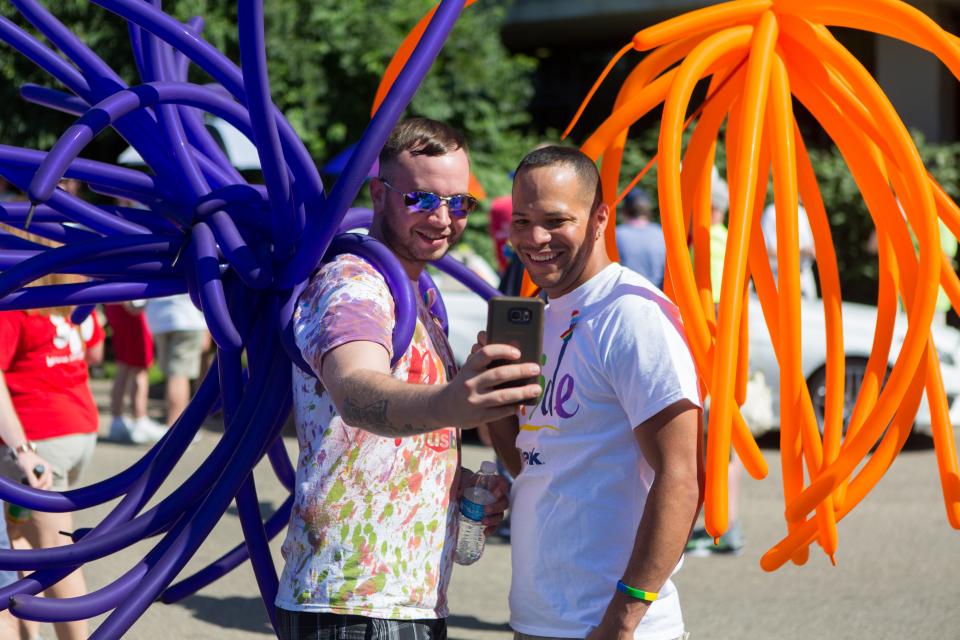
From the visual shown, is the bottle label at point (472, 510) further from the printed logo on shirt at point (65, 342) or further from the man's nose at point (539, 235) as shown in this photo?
the printed logo on shirt at point (65, 342)

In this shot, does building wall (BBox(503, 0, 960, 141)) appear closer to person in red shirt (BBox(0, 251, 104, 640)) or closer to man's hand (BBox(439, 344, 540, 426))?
person in red shirt (BBox(0, 251, 104, 640))

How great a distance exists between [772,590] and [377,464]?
368 cm

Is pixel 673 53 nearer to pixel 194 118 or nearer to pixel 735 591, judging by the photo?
pixel 194 118

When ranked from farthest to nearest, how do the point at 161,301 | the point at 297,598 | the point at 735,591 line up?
the point at 161,301, the point at 735,591, the point at 297,598

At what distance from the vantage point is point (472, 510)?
2777 mm

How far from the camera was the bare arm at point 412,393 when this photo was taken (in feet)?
6.66

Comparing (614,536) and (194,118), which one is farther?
(194,118)

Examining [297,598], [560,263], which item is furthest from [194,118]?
[297,598]

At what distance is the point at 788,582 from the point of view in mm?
5867

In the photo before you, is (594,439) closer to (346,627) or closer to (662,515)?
(662,515)

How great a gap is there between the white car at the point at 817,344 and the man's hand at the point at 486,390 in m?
6.46

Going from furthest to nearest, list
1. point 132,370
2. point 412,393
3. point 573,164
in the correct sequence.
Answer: point 132,370, point 573,164, point 412,393

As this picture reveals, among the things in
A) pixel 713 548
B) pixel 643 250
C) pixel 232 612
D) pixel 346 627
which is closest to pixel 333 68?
pixel 643 250

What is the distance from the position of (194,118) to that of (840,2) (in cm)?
173
